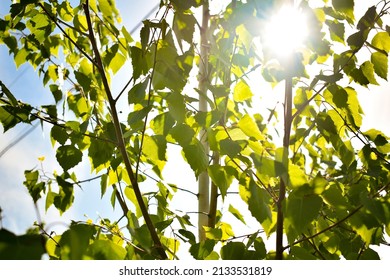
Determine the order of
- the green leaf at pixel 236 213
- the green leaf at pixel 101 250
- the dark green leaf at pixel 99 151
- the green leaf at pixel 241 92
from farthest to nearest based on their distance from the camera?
the green leaf at pixel 236 213
the dark green leaf at pixel 99 151
the green leaf at pixel 241 92
the green leaf at pixel 101 250

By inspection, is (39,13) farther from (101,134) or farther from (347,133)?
(347,133)

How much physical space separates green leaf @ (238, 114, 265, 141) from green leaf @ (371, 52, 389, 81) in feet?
1.11

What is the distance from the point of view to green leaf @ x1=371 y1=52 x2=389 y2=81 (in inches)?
32.9

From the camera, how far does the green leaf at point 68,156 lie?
1.01 metres

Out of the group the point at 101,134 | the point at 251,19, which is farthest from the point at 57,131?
the point at 251,19

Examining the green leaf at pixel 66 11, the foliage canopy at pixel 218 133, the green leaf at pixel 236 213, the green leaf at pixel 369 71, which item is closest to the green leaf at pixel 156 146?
the foliage canopy at pixel 218 133

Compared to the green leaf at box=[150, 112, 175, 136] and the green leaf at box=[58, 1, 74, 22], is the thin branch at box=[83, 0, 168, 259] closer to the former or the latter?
the green leaf at box=[150, 112, 175, 136]

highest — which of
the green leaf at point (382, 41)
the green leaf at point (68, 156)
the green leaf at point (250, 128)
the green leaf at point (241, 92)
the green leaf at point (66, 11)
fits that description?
the green leaf at point (66, 11)

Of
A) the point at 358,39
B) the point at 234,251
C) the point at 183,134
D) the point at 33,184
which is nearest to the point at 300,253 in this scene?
the point at 234,251

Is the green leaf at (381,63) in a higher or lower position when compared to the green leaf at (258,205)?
higher

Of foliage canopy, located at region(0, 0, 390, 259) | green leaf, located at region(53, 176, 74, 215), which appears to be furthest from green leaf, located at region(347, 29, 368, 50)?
green leaf, located at region(53, 176, 74, 215)

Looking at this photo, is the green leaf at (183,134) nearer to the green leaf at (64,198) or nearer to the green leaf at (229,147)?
the green leaf at (229,147)

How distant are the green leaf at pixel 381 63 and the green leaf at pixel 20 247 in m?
0.78

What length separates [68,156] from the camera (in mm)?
1025
